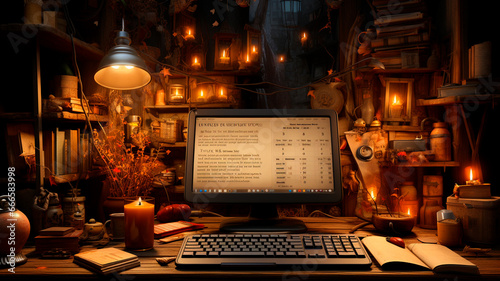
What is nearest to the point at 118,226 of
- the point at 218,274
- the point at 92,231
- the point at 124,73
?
the point at 92,231

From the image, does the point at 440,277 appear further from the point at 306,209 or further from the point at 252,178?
the point at 306,209

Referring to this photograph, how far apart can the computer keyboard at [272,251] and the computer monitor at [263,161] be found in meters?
0.21

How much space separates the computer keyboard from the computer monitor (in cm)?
21

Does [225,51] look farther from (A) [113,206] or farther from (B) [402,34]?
(A) [113,206]

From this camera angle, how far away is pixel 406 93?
2529 millimetres

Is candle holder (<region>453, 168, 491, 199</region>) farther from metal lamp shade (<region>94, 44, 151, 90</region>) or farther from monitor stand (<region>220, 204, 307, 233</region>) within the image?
metal lamp shade (<region>94, 44, 151, 90</region>)

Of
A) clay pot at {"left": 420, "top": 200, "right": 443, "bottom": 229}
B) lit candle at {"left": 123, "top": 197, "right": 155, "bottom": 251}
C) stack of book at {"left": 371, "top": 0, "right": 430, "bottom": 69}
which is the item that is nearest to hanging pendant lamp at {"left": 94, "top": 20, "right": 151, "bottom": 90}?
lit candle at {"left": 123, "top": 197, "right": 155, "bottom": 251}

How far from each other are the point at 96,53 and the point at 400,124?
2427mm

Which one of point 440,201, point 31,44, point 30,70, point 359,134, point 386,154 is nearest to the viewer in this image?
point 31,44

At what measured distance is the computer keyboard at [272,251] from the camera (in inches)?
37.3

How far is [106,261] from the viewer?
3.12 ft

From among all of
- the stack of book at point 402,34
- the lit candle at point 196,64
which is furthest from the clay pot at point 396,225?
the lit candle at point 196,64

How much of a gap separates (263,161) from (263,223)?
0.27 m

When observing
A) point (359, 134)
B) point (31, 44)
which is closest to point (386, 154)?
point (359, 134)
